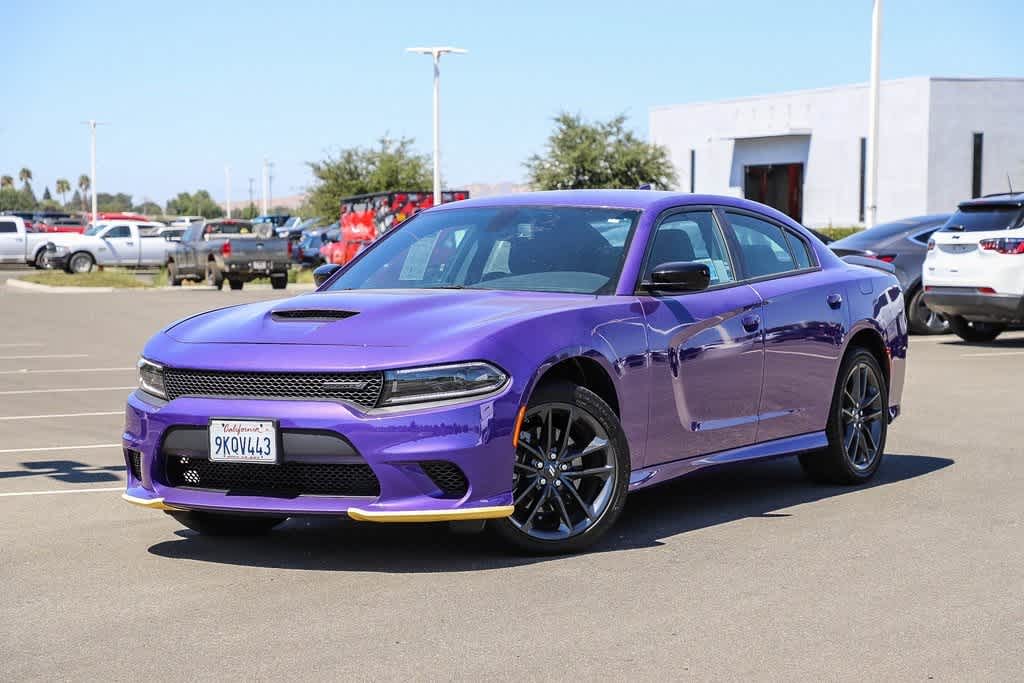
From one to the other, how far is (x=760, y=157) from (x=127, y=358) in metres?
50.2

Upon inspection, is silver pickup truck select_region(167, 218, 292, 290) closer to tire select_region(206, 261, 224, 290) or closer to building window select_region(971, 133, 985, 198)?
tire select_region(206, 261, 224, 290)

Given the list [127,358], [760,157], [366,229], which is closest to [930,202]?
[760,157]

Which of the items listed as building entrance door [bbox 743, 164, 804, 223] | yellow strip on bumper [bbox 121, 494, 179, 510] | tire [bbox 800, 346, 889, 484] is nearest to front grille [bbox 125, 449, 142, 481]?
yellow strip on bumper [bbox 121, 494, 179, 510]

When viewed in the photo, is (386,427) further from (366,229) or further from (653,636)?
(366,229)

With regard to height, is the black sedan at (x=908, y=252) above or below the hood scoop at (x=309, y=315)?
below

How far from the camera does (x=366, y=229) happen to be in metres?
43.0

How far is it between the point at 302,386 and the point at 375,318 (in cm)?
52

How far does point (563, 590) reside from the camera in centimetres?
585

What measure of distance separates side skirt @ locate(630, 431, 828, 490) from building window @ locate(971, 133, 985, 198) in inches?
2013

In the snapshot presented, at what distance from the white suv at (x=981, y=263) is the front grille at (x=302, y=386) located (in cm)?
1282

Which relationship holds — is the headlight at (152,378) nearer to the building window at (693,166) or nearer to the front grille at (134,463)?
the front grille at (134,463)

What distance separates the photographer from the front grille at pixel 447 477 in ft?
19.6

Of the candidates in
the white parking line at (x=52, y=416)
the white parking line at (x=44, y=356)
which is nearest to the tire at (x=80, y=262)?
the white parking line at (x=44, y=356)

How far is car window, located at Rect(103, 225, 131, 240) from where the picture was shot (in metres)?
49.4
